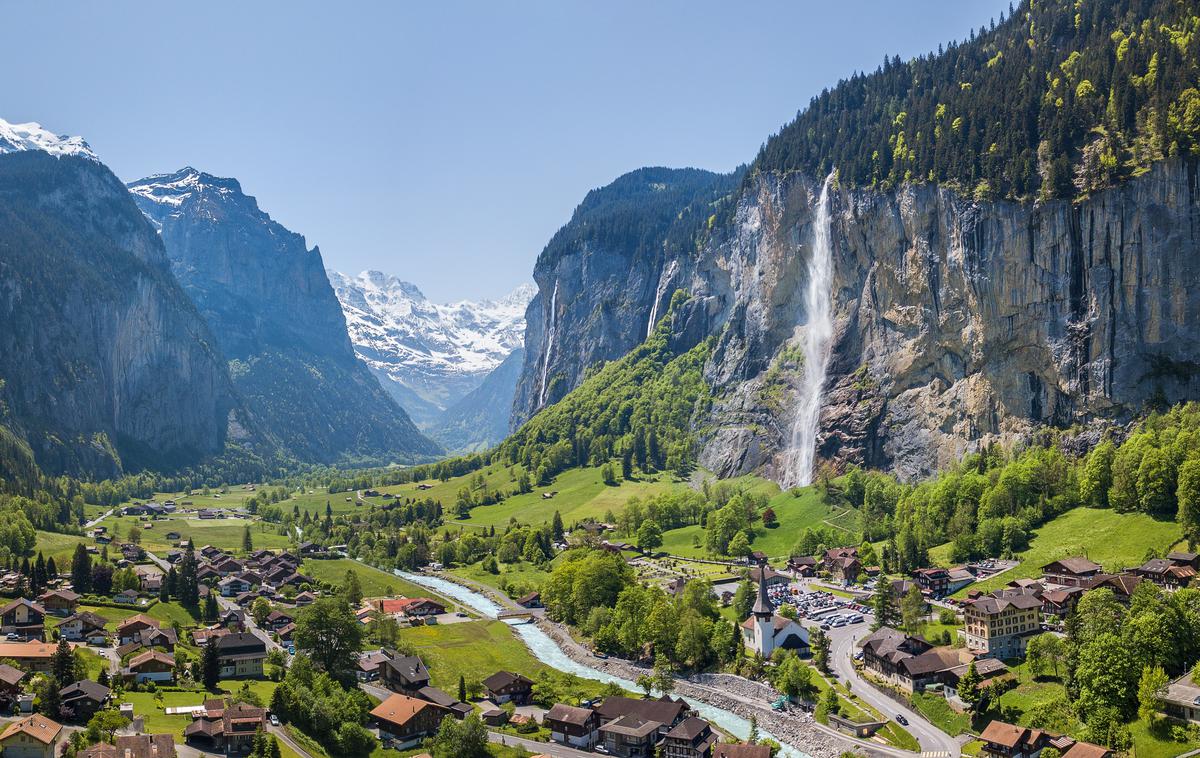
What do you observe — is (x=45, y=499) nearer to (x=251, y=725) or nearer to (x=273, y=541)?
(x=273, y=541)

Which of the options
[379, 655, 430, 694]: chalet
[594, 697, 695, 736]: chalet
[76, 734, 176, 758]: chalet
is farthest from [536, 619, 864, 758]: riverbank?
[76, 734, 176, 758]: chalet

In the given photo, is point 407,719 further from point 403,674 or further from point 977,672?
point 977,672

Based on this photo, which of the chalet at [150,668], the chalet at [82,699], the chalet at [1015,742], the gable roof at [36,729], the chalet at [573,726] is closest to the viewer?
the gable roof at [36,729]

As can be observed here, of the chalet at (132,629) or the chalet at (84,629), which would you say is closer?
the chalet at (132,629)

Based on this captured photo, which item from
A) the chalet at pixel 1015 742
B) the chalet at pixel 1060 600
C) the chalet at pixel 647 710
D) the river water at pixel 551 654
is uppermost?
the chalet at pixel 1060 600

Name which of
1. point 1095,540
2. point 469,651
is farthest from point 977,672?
point 469,651

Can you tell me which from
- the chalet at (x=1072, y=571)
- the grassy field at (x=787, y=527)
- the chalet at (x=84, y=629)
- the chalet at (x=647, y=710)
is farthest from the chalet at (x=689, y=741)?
the grassy field at (x=787, y=527)

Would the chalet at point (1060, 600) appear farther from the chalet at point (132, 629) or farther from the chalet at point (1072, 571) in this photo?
the chalet at point (132, 629)

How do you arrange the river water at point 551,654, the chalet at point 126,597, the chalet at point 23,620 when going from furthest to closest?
the chalet at point 126,597 → the chalet at point 23,620 → the river water at point 551,654
